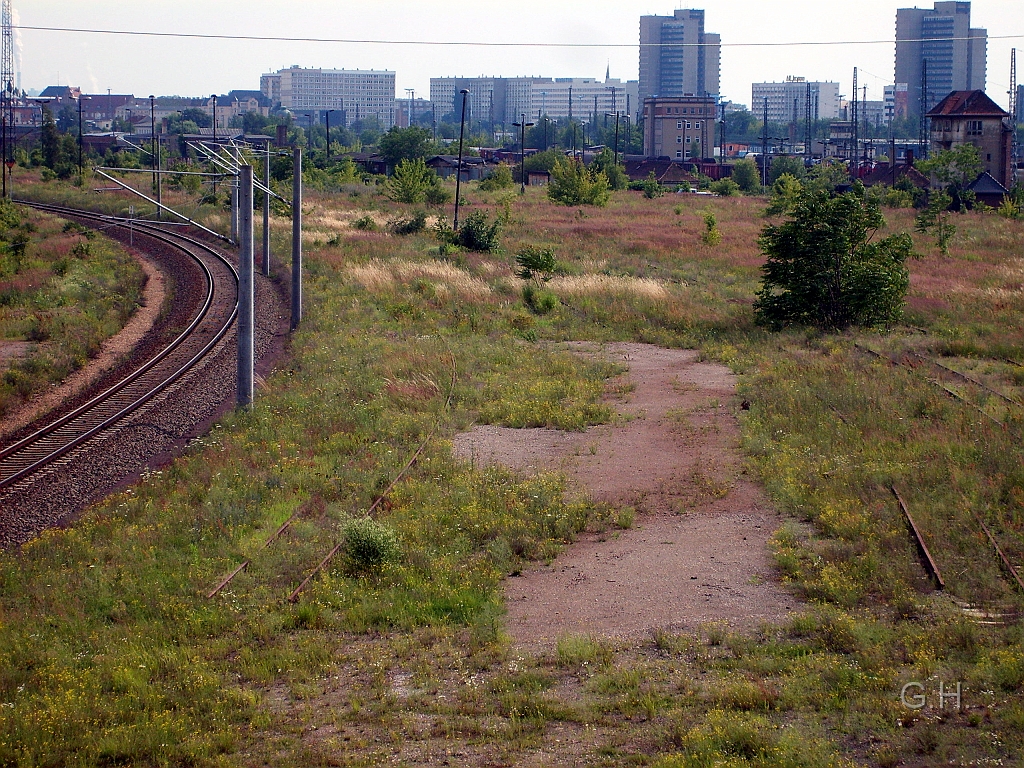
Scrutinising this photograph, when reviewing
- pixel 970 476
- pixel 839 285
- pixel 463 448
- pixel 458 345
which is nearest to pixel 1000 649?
pixel 970 476

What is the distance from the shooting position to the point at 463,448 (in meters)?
15.0

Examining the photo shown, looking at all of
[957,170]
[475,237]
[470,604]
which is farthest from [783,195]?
[470,604]

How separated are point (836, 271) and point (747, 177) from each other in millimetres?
80325

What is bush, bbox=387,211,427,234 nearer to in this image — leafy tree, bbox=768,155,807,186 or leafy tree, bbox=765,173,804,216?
leafy tree, bbox=765,173,804,216

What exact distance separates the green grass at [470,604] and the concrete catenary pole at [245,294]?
47 centimetres

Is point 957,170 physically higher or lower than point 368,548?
higher

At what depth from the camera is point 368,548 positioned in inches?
395

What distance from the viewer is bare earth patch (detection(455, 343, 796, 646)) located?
8891mm

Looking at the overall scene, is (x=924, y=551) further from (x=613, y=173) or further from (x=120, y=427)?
(x=613, y=173)

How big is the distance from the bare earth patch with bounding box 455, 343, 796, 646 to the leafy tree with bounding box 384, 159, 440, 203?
160 feet

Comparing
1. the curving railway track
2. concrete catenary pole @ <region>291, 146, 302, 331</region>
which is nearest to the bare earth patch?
the curving railway track

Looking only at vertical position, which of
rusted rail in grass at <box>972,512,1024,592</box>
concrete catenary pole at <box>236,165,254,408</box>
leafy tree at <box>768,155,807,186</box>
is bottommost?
rusted rail in grass at <box>972,512,1024,592</box>

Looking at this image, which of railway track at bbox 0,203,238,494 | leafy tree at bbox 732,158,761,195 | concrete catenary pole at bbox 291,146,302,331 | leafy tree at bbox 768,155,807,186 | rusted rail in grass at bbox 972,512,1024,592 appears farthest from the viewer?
leafy tree at bbox 768,155,807,186

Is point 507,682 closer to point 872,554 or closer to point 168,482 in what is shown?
point 872,554
